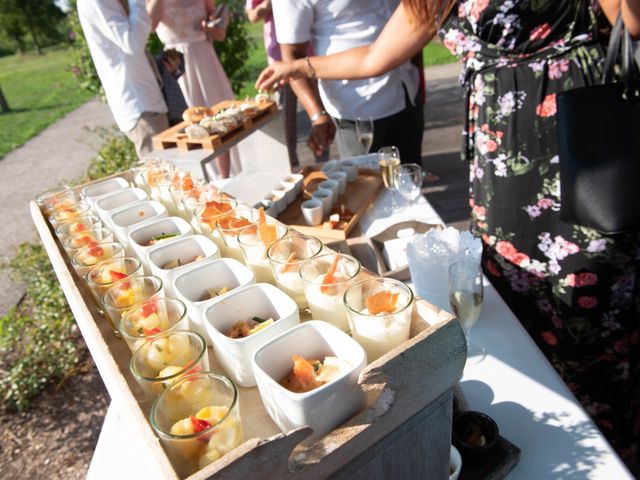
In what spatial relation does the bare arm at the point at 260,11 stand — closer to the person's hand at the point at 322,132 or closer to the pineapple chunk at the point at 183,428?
the person's hand at the point at 322,132

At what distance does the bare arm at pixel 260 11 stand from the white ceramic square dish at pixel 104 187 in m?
3.22

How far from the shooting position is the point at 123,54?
3.50 metres

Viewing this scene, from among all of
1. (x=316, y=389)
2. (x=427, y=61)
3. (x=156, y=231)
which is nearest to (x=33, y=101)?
(x=427, y=61)

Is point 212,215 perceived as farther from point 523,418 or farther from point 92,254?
point 523,418

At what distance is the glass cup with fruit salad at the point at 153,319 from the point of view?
2.94 ft

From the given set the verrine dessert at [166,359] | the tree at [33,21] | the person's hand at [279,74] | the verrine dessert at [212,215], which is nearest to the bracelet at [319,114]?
the person's hand at [279,74]

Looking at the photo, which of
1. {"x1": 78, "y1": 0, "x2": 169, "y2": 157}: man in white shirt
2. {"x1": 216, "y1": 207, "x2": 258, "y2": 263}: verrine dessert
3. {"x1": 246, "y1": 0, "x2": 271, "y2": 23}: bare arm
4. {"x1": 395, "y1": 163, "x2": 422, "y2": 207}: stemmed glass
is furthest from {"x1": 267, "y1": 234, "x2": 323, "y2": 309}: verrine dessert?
{"x1": 246, "y1": 0, "x2": 271, "y2": 23}: bare arm

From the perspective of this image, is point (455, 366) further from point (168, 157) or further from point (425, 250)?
point (168, 157)

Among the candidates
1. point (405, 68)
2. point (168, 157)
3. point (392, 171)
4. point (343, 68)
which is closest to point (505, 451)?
point (392, 171)

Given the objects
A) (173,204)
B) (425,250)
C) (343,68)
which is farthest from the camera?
(343,68)

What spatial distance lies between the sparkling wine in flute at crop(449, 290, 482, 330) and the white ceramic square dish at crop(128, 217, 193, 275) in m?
0.71

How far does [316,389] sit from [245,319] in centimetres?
31

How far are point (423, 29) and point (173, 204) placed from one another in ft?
3.49

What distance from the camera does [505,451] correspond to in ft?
3.18
